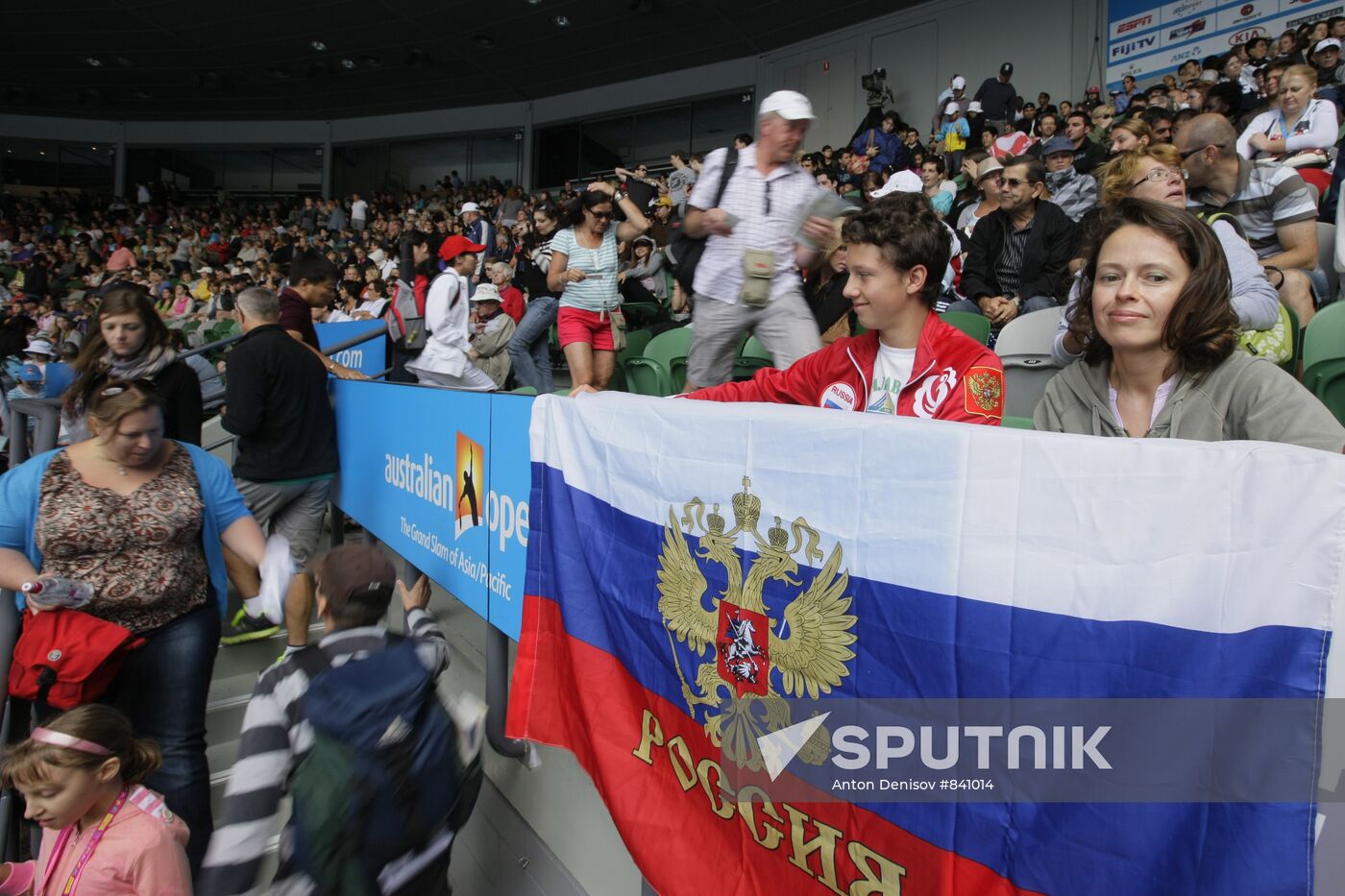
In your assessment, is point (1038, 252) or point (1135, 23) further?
point (1135, 23)

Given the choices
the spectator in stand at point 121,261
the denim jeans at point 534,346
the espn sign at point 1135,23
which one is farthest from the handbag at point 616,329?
the spectator in stand at point 121,261

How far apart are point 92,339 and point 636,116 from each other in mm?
18011

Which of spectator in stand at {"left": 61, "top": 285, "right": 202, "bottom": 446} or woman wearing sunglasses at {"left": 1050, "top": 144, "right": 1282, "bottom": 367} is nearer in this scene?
woman wearing sunglasses at {"left": 1050, "top": 144, "right": 1282, "bottom": 367}

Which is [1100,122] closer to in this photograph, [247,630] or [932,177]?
[932,177]

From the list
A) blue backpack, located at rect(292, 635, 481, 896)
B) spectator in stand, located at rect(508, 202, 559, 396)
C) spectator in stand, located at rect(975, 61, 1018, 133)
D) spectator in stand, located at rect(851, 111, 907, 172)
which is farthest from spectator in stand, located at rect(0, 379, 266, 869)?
spectator in stand, located at rect(975, 61, 1018, 133)

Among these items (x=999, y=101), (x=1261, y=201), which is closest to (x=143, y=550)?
(x=1261, y=201)

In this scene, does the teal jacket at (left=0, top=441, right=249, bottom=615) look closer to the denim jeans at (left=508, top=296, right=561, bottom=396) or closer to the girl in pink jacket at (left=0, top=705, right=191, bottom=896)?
the girl in pink jacket at (left=0, top=705, right=191, bottom=896)

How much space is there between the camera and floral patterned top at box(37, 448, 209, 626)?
Result: 8.30ft

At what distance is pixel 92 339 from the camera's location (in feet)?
10.7

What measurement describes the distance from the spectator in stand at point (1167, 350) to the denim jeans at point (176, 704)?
106 inches

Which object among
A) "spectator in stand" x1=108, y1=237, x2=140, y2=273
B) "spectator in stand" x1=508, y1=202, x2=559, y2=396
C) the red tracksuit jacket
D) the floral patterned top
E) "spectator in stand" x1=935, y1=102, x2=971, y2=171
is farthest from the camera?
"spectator in stand" x1=108, y1=237, x2=140, y2=273

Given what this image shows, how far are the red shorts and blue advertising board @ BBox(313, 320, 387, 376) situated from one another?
134 inches

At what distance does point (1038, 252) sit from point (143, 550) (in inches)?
161

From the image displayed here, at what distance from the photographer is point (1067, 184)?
202 inches
